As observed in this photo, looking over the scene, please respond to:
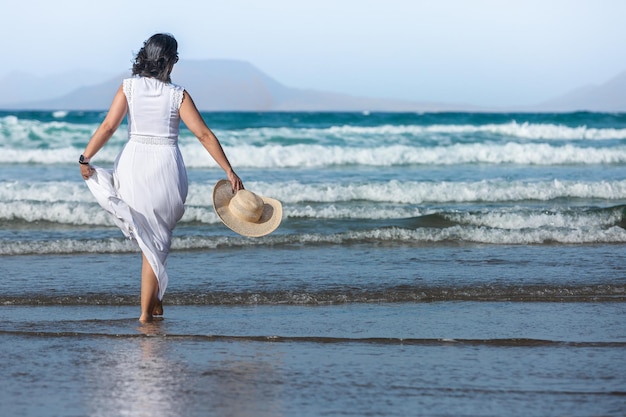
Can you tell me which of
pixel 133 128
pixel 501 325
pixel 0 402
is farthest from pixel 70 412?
pixel 501 325

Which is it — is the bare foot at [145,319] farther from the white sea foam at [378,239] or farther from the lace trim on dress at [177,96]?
the white sea foam at [378,239]

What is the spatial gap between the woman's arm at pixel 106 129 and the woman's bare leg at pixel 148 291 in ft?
2.22

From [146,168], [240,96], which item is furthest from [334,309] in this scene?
[240,96]

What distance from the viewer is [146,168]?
5211mm

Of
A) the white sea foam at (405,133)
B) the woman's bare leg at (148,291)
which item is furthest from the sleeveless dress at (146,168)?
the white sea foam at (405,133)

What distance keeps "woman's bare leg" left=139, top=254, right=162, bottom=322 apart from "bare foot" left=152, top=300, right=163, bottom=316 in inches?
1.5

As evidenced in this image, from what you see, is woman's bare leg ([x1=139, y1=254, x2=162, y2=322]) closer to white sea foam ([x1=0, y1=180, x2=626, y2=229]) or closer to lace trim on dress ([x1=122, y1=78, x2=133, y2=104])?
lace trim on dress ([x1=122, y1=78, x2=133, y2=104])

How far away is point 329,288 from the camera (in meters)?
6.55

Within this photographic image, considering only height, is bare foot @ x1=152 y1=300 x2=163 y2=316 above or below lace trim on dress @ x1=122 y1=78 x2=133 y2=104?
below

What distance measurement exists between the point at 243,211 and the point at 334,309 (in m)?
1.00

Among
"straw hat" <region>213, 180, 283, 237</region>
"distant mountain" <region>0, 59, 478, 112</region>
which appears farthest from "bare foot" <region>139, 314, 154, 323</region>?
"distant mountain" <region>0, 59, 478, 112</region>

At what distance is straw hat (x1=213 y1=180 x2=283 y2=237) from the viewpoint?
541cm

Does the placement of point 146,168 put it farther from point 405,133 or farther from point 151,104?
point 405,133

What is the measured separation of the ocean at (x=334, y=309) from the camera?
3.88 metres
